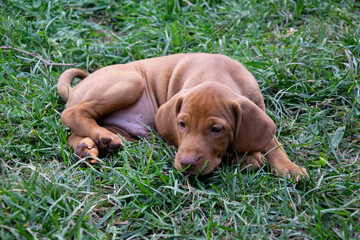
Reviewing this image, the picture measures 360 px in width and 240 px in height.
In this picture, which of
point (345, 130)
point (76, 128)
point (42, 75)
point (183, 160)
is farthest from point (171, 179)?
point (42, 75)

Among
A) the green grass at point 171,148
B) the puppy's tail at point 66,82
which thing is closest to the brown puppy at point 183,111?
the puppy's tail at point 66,82

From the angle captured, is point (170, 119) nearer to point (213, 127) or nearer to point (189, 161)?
point (213, 127)

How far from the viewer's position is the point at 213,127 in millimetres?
4434

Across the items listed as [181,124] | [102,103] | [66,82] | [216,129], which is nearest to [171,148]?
[181,124]

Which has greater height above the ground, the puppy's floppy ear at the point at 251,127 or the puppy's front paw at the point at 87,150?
the puppy's floppy ear at the point at 251,127

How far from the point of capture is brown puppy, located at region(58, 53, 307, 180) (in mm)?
4445

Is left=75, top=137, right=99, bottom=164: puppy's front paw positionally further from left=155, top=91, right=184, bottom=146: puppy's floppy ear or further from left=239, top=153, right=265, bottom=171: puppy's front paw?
left=239, top=153, right=265, bottom=171: puppy's front paw

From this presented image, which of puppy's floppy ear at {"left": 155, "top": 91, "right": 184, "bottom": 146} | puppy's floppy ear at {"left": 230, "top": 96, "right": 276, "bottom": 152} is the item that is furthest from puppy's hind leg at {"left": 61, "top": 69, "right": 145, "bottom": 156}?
puppy's floppy ear at {"left": 230, "top": 96, "right": 276, "bottom": 152}

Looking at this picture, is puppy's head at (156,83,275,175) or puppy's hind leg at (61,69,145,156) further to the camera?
puppy's hind leg at (61,69,145,156)

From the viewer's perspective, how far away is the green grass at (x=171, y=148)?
151 inches

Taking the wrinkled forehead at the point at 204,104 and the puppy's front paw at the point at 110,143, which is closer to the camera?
the wrinkled forehead at the point at 204,104

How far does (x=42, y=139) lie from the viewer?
512cm

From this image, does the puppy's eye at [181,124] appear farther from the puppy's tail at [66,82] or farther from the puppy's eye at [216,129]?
the puppy's tail at [66,82]

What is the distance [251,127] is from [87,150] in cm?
179
